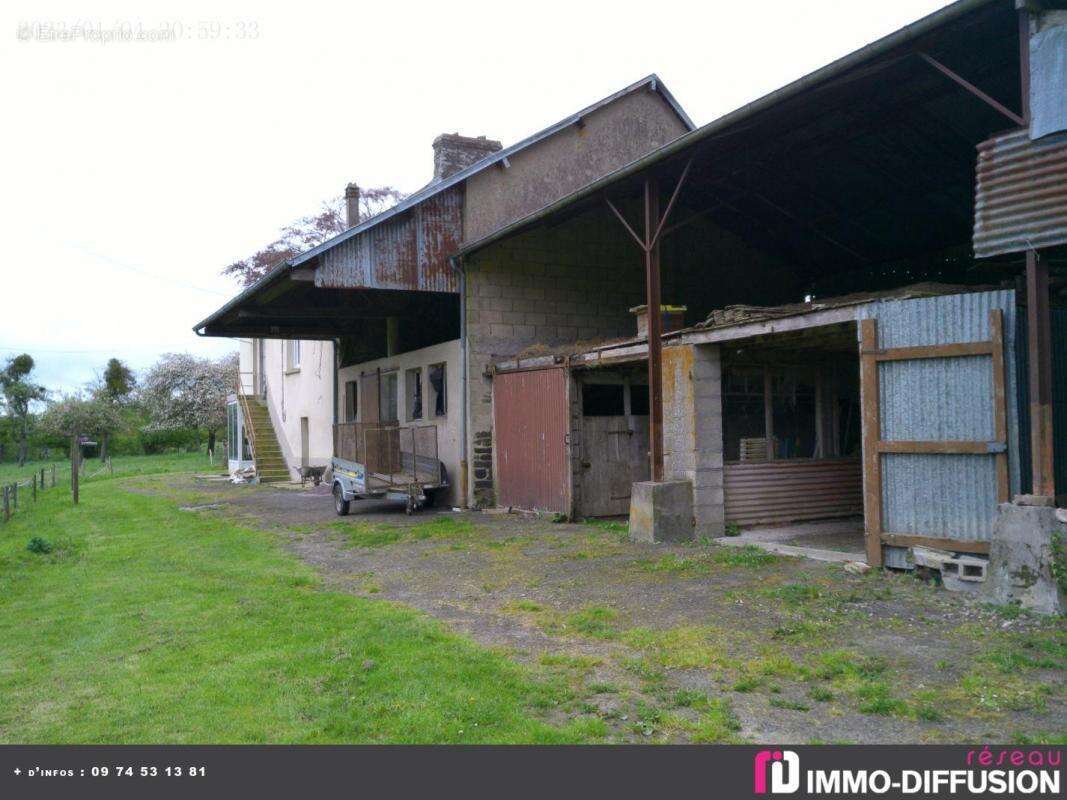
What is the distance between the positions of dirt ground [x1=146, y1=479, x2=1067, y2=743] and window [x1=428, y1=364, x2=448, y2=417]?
5649mm

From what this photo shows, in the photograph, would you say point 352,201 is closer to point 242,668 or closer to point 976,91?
point 976,91

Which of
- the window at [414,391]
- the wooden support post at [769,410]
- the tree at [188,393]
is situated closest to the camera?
the wooden support post at [769,410]

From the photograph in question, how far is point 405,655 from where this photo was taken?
5969 mm

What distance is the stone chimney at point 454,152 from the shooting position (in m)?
18.2

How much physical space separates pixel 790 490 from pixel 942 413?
4441mm

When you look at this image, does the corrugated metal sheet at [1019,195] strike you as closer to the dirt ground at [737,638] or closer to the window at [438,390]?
the dirt ground at [737,638]

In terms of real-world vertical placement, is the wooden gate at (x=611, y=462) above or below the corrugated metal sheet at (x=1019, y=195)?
below

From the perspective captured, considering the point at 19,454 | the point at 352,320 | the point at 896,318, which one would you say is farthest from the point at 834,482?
the point at 19,454

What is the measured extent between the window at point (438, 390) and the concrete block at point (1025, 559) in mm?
11245

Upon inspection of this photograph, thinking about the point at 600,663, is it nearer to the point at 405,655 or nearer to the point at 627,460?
the point at 405,655

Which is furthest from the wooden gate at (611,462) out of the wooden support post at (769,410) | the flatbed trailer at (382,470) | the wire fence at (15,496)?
the wire fence at (15,496)

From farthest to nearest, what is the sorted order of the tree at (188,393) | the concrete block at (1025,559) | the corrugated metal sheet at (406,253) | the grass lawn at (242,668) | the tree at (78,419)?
the tree at (78,419), the tree at (188,393), the corrugated metal sheet at (406,253), the concrete block at (1025,559), the grass lawn at (242,668)
